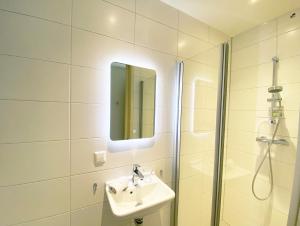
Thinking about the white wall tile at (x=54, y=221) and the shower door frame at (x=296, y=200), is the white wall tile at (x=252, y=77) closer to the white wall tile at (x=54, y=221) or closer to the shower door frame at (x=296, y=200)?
the shower door frame at (x=296, y=200)

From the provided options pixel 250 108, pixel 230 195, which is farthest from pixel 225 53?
pixel 230 195

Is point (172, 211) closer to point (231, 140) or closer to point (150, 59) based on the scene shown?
point (231, 140)

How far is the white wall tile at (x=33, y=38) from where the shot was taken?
0.97 metres

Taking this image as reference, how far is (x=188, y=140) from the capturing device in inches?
71.3

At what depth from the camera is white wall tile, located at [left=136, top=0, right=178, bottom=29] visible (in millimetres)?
1447

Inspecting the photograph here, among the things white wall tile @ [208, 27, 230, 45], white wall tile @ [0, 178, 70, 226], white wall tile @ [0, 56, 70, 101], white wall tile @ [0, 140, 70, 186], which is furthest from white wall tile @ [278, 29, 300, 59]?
white wall tile @ [0, 178, 70, 226]

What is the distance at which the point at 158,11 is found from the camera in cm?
155

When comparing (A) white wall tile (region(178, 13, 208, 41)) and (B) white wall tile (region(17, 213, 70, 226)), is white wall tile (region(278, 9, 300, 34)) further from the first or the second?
(B) white wall tile (region(17, 213, 70, 226))

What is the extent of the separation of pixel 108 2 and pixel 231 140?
2035 millimetres

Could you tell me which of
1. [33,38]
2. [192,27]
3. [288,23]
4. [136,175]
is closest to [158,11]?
[192,27]

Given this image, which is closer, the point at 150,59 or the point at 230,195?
the point at 150,59

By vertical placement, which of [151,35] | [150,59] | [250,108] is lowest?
[250,108]

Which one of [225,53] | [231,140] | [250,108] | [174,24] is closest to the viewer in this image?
[225,53]

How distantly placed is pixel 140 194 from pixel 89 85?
3.21 feet
